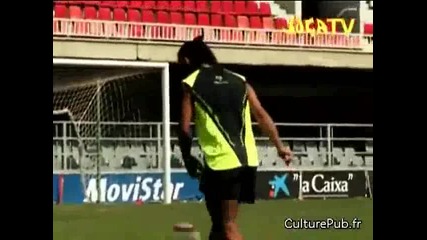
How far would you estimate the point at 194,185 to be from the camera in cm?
1884

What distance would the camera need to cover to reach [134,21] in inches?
822

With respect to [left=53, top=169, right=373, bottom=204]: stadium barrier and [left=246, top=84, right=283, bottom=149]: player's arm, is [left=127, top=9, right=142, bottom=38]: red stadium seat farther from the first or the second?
[left=246, top=84, right=283, bottom=149]: player's arm

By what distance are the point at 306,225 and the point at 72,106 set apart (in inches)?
424

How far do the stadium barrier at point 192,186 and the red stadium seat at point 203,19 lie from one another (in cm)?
454

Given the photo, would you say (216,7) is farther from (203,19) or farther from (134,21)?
(134,21)

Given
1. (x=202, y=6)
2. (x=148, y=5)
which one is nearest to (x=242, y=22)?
(x=202, y=6)

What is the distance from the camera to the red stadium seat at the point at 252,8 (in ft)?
78.6

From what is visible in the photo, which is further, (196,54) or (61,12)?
(61,12)

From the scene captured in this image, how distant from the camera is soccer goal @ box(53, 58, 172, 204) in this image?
1739cm

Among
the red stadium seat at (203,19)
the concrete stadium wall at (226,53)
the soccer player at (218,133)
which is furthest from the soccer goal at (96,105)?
the soccer player at (218,133)

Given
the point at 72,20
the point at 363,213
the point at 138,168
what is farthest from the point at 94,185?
the point at 363,213

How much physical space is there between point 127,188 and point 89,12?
4502 millimetres
